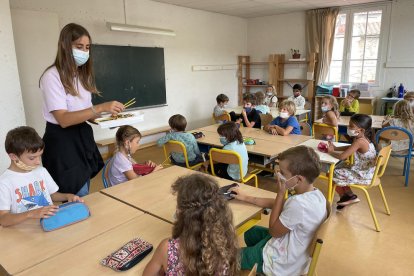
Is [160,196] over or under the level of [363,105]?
under

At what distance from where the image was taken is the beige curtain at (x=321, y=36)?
6.83 metres

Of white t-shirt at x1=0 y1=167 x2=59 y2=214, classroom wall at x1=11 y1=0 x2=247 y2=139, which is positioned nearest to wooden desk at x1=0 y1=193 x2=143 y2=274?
white t-shirt at x1=0 y1=167 x2=59 y2=214

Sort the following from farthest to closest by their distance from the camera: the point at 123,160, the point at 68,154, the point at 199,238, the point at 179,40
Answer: the point at 179,40
the point at 123,160
the point at 68,154
the point at 199,238

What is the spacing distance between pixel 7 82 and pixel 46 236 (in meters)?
2.54

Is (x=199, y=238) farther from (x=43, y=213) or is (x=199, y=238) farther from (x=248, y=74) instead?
(x=248, y=74)

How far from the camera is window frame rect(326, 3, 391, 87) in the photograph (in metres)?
6.40

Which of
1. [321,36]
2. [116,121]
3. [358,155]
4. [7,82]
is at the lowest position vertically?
[358,155]

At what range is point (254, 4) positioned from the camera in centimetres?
634

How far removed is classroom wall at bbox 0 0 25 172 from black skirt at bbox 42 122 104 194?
192cm

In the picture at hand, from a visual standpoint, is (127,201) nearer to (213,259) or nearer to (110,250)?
(110,250)

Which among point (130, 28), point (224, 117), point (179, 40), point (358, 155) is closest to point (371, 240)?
point (358, 155)

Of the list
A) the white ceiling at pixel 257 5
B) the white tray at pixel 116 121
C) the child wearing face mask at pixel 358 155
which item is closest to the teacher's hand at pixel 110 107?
the white tray at pixel 116 121

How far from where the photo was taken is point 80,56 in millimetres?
1745

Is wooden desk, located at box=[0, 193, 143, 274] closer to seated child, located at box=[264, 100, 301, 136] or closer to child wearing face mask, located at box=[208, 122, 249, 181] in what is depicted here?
child wearing face mask, located at box=[208, 122, 249, 181]
